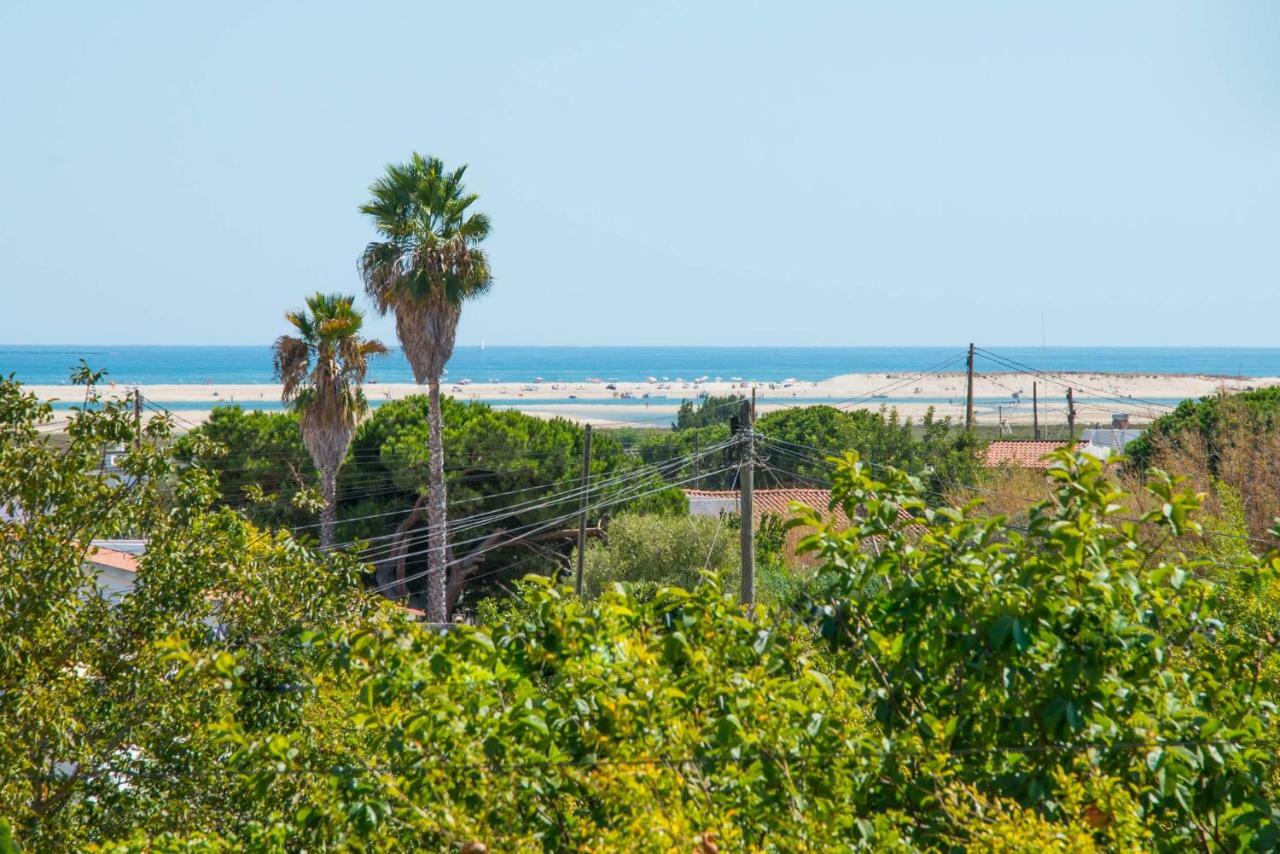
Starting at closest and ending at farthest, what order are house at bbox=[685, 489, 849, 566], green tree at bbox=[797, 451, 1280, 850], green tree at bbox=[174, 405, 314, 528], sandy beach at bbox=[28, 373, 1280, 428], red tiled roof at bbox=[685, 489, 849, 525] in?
green tree at bbox=[797, 451, 1280, 850], green tree at bbox=[174, 405, 314, 528], house at bbox=[685, 489, 849, 566], red tiled roof at bbox=[685, 489, 849, 525], sandy beach at bbox=[28, 373, 1280, 428]

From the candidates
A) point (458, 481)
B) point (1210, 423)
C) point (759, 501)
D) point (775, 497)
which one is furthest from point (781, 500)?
point (1210, 423)

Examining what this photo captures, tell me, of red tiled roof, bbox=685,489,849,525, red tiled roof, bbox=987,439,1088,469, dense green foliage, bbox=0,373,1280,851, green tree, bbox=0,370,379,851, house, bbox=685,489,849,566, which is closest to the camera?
dense green foliage, bbox=0,373,1280,851

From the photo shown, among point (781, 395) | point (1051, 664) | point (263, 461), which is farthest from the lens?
point (781, 395)

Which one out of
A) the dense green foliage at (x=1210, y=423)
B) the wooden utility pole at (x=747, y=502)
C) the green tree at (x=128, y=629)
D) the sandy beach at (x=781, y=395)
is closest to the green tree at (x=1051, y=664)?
the green tree at (x=128, y=629)

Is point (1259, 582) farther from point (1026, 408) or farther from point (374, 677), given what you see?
point (1026, 408)

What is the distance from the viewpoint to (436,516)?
93.0ft

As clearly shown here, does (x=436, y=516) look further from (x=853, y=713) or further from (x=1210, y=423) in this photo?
(x=853, y=713)

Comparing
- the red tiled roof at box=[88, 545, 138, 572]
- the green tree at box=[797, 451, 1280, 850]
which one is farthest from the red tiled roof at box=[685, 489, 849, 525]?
the green tree at box=[797, 451, 1280, 850]

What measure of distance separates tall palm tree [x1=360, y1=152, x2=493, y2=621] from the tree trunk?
7.42 feet

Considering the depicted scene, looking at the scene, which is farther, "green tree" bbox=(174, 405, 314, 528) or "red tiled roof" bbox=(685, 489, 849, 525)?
"red tiled roof" bbox=(685, 489, 849, 525)

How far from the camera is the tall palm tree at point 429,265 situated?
27.7 meters

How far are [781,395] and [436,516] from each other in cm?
13152

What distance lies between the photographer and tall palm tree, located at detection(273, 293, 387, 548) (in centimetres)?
2720

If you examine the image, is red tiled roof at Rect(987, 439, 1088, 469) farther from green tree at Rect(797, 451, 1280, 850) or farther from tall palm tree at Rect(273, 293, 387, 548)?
green tree at Rect(797, 451, 1280, 850)
